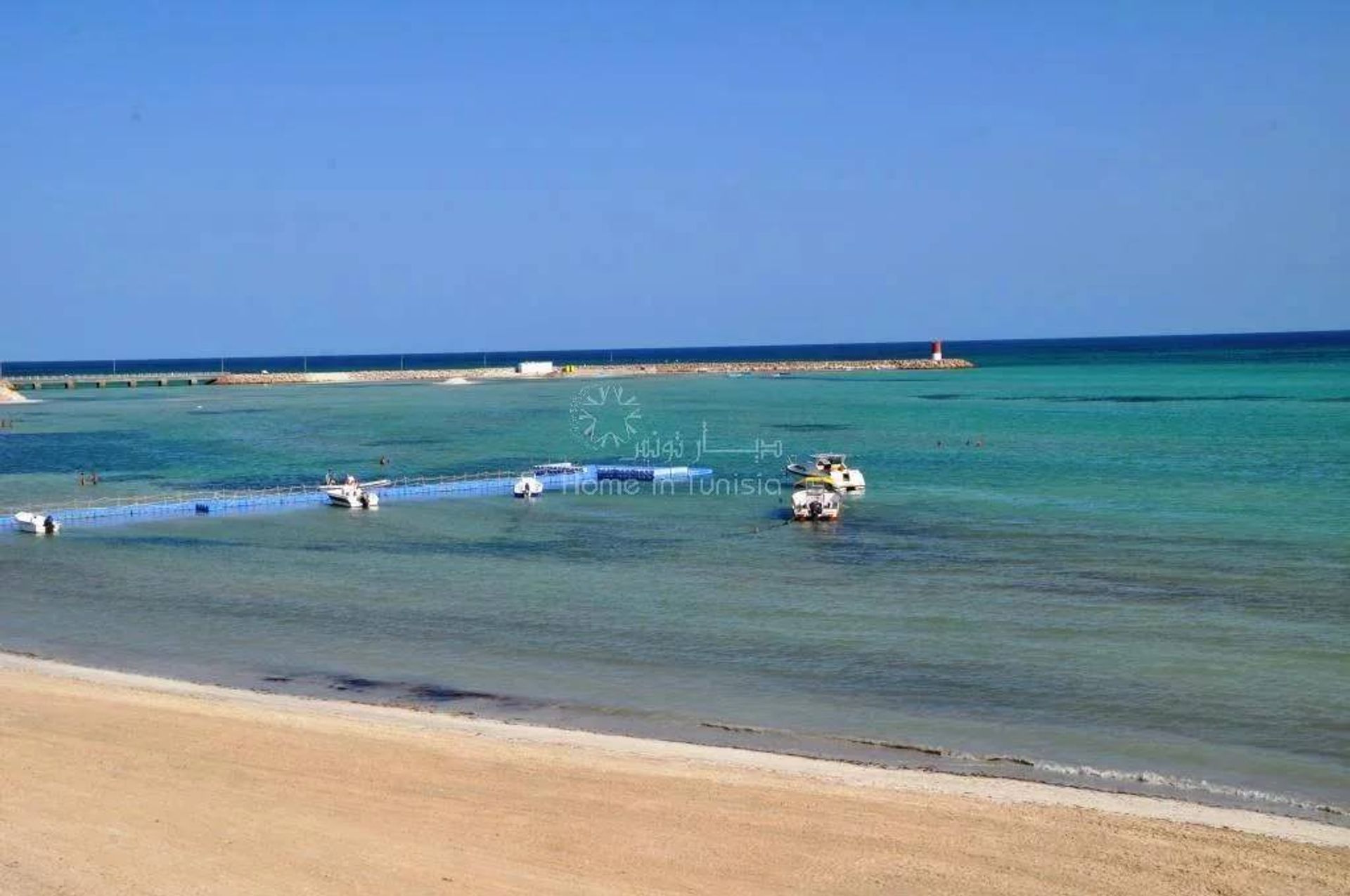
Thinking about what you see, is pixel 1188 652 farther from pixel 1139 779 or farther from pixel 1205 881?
pixel 1205 881

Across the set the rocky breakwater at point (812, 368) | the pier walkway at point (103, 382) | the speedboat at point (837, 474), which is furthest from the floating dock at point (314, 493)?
the rocky breakwater at point (812, 368)

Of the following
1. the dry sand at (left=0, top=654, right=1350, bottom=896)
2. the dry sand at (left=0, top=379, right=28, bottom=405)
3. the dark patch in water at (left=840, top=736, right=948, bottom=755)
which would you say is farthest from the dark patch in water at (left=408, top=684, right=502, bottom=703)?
the dry sand at (left=0, top=379, right=28, bottom=405)

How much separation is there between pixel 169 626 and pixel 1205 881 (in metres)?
19.2

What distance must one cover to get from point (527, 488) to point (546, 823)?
31.6m

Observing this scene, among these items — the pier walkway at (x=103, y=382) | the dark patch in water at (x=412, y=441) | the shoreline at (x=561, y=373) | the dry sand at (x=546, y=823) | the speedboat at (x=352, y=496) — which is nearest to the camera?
the dry sand at (x=546, y=823)

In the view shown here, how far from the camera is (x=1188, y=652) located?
21.6 meters

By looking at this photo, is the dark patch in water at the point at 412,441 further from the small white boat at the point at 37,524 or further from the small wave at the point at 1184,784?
the small wave at the point at 1184,784

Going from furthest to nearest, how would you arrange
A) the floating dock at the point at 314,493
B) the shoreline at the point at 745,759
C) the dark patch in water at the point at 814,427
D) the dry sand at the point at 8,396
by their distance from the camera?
1. the dry sand at the point at 8,396
2. the dark patch in water at the point at 814,427
3. the floating dock at the point at 314,493
4. the shoreline at the point at 745,759

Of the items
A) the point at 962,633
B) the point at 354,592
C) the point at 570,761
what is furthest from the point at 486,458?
the point at 570,761

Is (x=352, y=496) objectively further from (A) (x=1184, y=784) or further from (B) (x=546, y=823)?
(A) (x=1184, y=784)

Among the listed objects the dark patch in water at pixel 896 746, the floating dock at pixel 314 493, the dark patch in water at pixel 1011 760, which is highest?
the dark patch in water at pixel 1011 760

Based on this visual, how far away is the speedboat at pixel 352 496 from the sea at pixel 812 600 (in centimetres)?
55

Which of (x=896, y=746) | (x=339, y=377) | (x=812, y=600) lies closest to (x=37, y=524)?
(x=812, y=600)

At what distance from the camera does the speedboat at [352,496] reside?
1682 inches
